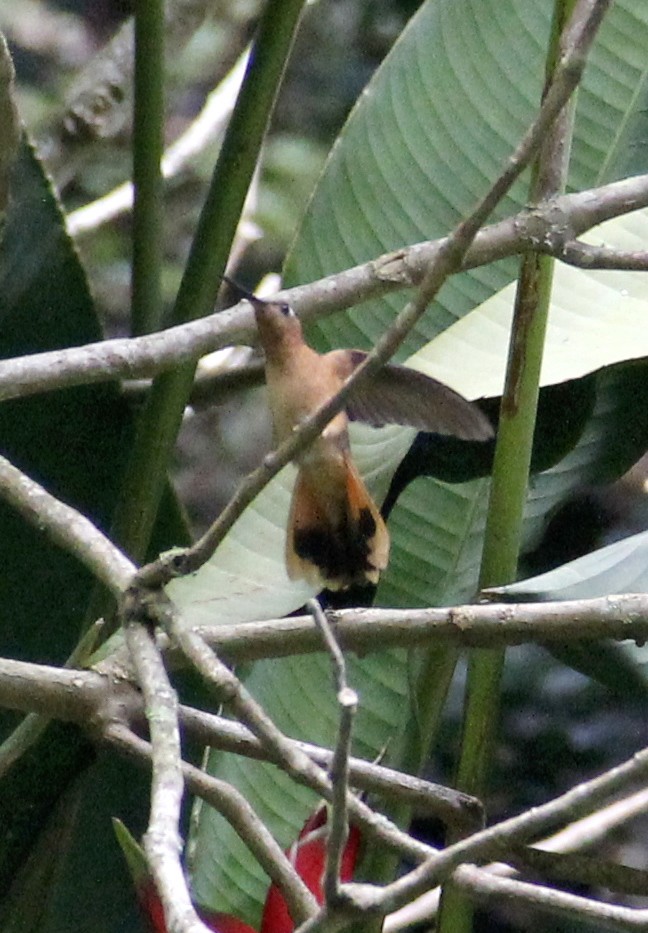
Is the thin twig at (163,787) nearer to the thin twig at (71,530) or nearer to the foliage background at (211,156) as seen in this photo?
the thin twig at (71,530)

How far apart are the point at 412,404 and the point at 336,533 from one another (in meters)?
0.10

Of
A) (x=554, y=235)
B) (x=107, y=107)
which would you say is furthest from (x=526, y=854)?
(x=107, y=107)

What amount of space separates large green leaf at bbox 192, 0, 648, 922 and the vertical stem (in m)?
0.21

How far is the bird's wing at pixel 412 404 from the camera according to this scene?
954 mm

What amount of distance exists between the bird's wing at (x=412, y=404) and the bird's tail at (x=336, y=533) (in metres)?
0.05

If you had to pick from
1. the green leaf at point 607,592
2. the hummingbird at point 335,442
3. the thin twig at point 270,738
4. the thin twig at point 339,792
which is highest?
the hummingbird at point 335,442

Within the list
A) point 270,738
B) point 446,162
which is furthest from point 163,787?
point 446,162

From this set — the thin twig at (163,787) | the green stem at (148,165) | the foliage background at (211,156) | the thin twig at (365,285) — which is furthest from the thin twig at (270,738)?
the foliage background at (211,156)

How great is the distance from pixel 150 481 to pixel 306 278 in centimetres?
23

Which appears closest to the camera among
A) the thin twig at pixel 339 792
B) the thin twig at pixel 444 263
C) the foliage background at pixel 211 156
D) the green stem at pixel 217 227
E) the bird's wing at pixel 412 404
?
the thin twig at pixel 339 792

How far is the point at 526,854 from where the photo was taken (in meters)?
0.74

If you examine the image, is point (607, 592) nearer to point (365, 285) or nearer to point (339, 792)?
point (365, 285)

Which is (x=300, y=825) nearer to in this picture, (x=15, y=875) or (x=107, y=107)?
(x=15, y=875)

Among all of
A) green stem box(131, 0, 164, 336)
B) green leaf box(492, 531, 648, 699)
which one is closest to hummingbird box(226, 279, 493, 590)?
green leaf box(492, 531, 648, 699)
